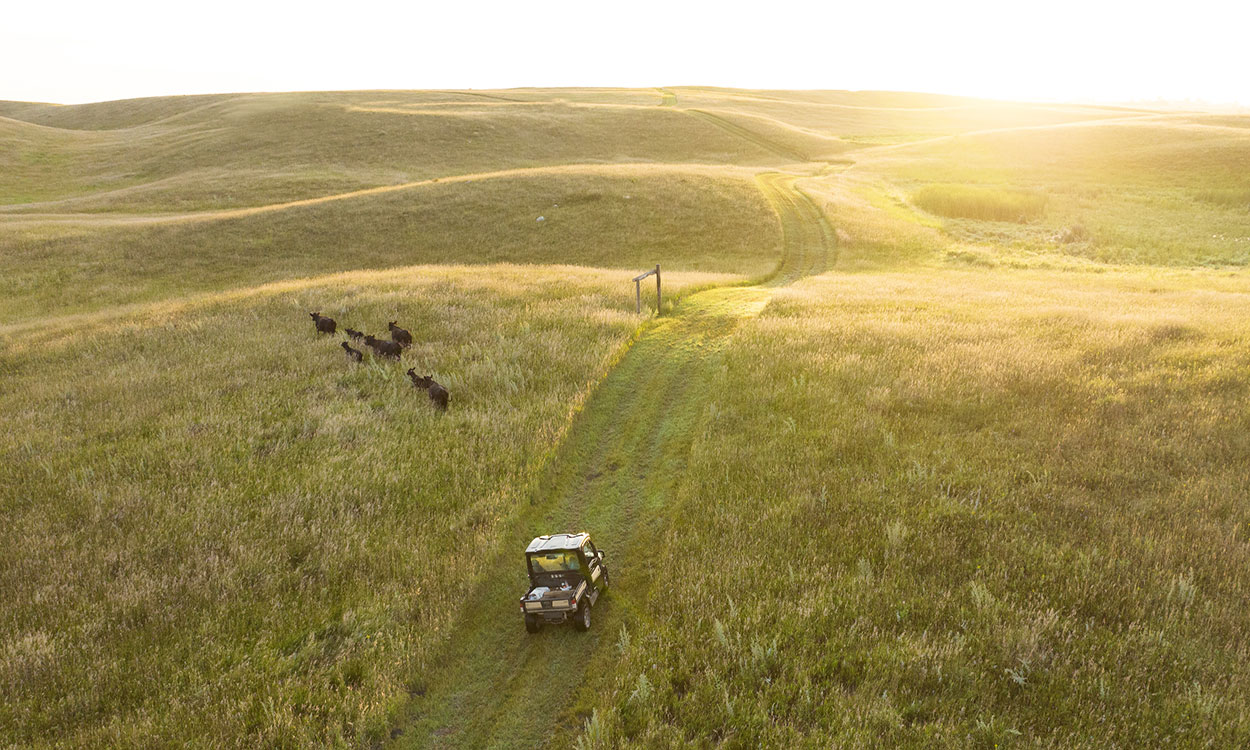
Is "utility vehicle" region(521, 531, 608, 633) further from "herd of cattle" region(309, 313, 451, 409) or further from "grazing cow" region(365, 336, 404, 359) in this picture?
"grazing cow" region(365, 336, 404, 359)

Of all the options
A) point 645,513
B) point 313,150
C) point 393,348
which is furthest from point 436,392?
point 313,150

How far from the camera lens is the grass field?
6.40 metres

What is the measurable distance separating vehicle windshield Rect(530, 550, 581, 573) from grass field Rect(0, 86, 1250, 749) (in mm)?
840

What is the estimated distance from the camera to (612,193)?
42281 millimetres

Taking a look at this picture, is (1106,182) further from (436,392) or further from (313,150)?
(313,150)

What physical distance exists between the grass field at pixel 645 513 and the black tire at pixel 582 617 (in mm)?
240

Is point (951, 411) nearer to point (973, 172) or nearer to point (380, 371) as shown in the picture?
point (380, 371)

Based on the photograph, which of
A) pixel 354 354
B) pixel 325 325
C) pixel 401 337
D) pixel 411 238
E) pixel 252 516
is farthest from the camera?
pixel 411 238

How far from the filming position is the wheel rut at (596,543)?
6.83 m

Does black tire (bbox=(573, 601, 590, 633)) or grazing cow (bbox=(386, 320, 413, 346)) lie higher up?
grazing cow (bbox=(386, 320, 413, 346))

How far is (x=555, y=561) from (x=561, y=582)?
293 mm

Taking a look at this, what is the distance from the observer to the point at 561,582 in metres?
7.99

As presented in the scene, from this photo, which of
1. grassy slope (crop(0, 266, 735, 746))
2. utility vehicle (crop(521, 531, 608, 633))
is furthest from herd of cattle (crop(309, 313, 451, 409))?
utility vehicle (crop(521, 531, 608, 633))

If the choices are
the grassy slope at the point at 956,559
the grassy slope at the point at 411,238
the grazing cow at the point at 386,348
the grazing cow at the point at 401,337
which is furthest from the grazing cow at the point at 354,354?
the grassy slope at the point at 411,238
